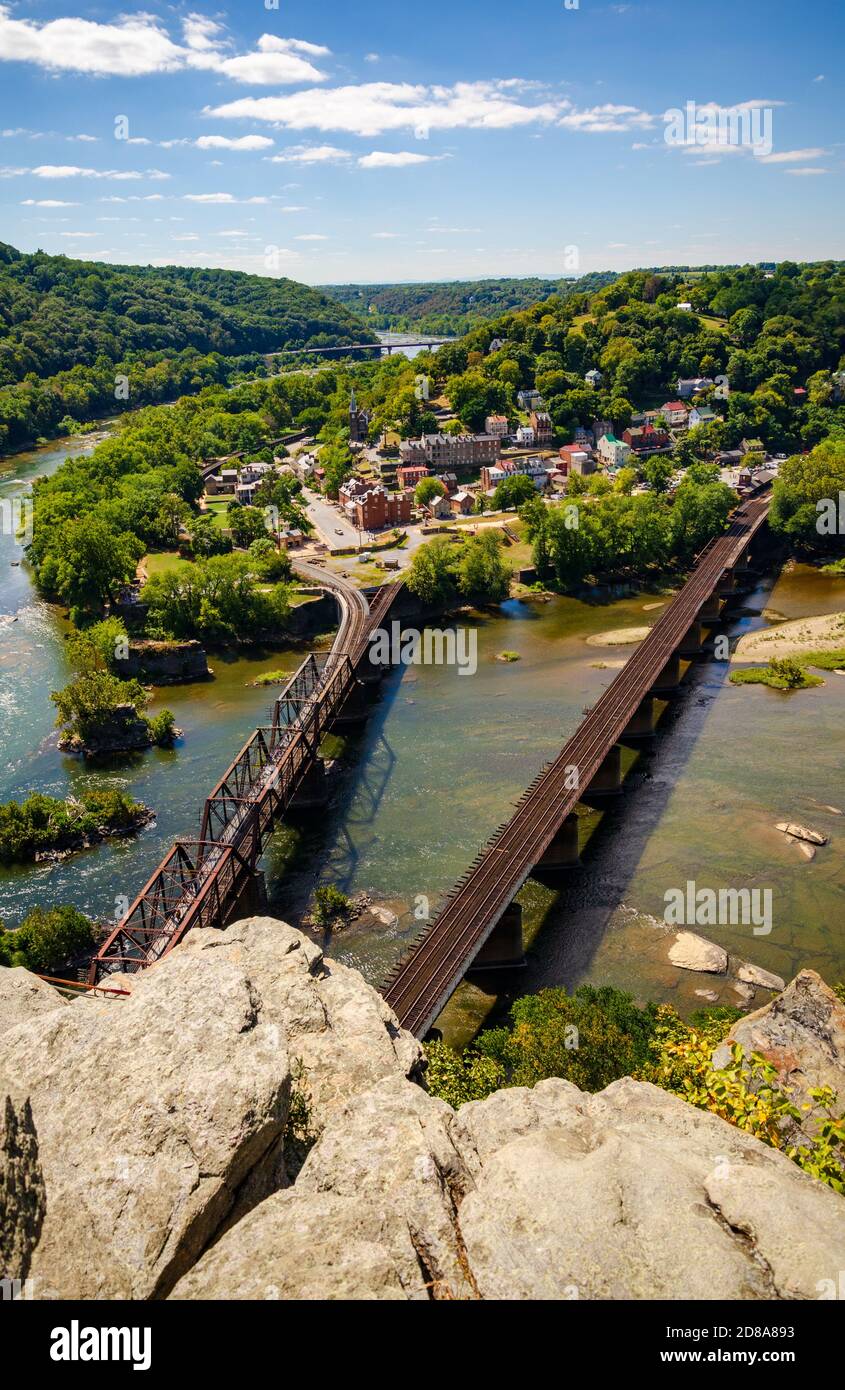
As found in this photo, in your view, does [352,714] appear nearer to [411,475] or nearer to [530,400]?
[411,475]

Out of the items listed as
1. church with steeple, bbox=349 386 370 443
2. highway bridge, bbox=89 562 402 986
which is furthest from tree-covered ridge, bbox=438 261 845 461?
highway bridge, bbox=89 562 402 986

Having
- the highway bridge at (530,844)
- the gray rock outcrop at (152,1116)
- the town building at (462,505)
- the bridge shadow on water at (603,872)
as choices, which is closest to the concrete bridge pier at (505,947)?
the highway bridge at (530,844)

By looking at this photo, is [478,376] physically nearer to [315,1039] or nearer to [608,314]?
[608,314]

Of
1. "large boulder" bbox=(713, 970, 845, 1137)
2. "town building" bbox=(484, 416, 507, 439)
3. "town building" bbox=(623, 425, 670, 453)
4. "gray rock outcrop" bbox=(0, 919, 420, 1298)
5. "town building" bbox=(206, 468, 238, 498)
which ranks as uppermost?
"town building" bbox=(484, 416, 507, 439)

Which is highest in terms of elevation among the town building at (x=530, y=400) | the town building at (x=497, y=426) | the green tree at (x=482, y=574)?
the town building at (x=530, y=400)

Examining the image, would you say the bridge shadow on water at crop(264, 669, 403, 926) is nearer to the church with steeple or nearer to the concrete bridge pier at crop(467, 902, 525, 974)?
the concrete bridge pier at crop(467, 902, 525, 974)

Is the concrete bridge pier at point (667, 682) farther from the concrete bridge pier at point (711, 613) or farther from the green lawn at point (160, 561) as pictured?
the green lawn at point (160, 561)
